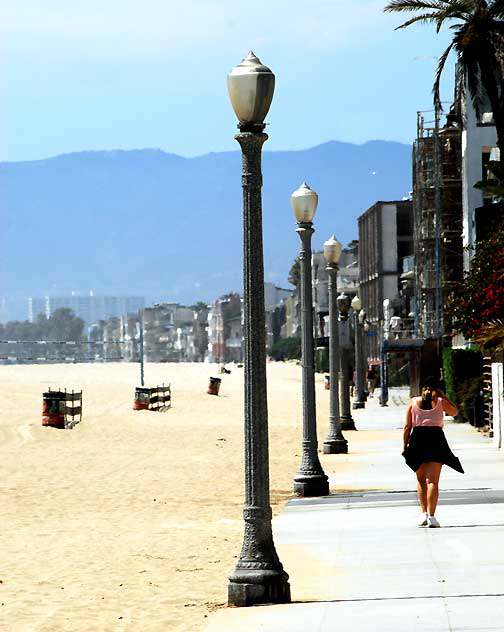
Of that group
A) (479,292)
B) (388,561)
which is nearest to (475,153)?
(479,292)

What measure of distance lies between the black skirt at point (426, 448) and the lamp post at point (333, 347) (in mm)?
11393

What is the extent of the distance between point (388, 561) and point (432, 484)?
263cm

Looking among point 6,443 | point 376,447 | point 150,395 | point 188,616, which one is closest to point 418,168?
point 150,395

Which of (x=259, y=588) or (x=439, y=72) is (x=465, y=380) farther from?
(x=259, y=588)

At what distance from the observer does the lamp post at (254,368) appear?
1196 centimetres

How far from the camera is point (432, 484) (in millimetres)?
16234

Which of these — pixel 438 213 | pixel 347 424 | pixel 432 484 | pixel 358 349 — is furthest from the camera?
pixel 438 213

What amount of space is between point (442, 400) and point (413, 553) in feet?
9.18

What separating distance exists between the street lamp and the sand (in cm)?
91

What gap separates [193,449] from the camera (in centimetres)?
3928

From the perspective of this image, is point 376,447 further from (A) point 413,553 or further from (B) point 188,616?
(B) point 188,616

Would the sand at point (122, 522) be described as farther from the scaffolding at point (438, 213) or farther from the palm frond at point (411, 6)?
the scaffolding at point (438, 213)

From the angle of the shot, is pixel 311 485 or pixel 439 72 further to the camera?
pixel 439 72

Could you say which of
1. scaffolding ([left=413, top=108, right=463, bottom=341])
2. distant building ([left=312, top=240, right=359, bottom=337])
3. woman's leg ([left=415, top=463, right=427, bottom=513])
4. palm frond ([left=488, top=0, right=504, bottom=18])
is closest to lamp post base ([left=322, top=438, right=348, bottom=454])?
woman's leg ([left=415, top=463, right=427, bottom=513])
